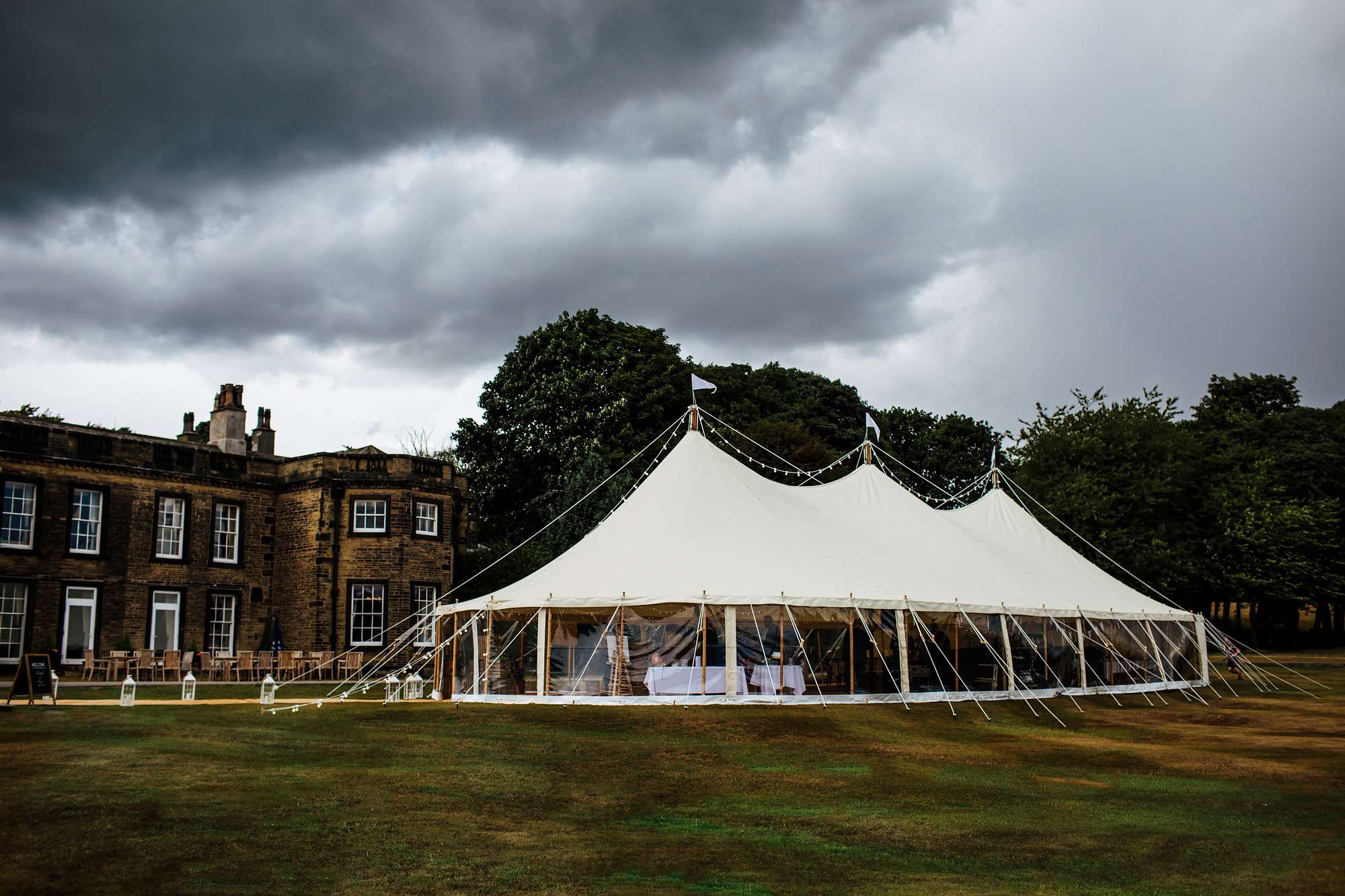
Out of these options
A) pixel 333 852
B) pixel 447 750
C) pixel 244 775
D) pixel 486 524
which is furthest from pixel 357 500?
pixel 333 852

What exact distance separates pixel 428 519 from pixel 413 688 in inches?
404

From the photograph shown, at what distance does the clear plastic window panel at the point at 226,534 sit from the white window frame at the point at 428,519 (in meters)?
4.76

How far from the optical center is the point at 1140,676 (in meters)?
23.4

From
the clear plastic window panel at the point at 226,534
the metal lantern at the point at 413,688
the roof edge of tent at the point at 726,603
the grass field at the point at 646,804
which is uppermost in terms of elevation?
the clear plastic window panel at the point at 226,534

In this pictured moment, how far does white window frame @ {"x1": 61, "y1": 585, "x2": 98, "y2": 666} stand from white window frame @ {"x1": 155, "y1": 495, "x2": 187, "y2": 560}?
1.80 meters

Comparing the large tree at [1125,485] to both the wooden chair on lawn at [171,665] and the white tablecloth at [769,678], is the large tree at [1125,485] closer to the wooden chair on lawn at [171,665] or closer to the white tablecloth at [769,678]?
the white tablecloth at [769,678]

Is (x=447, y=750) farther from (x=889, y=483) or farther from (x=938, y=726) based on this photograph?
(x=889, y=483)

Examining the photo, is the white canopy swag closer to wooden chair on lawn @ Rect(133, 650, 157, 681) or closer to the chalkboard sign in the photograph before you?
the chalkboard sign

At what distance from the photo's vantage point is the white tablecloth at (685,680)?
1716 centimetres

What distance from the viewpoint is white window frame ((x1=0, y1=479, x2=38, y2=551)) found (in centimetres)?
2438

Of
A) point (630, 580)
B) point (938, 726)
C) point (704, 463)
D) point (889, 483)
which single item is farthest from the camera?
point (889, 483)

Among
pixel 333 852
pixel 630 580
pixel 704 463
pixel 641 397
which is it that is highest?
pixel 641 397

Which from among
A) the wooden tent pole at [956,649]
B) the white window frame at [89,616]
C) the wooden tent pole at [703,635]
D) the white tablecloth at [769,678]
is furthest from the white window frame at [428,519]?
the wooden tent pole at [956,649]

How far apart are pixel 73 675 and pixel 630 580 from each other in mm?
14332
